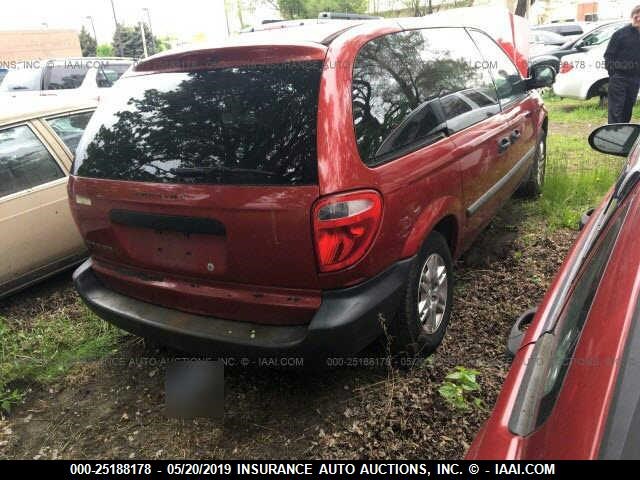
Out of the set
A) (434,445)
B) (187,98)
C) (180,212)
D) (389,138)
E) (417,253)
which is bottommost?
(434,445)

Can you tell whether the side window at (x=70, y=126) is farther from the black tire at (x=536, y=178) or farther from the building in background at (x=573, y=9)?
the building in background at (x=573, y=9)

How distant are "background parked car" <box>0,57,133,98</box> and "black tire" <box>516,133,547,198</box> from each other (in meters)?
8.15

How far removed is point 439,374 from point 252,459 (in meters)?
1.05

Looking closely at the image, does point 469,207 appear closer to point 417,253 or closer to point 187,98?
point 417,253

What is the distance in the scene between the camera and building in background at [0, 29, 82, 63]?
50.4 metres

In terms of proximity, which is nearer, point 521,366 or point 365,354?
point 521,366

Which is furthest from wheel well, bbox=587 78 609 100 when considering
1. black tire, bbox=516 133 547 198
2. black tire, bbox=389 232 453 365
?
black tire, bbox=389 232 453 365

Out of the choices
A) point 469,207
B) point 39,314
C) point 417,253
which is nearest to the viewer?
point 417,253

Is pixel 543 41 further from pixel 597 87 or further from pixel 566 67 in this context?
pixel 597 87

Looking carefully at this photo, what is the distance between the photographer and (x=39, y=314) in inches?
142

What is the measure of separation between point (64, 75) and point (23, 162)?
721 centimetres

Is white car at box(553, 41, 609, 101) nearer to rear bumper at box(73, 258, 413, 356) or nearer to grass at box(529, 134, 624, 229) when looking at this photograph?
grass at box(529, 134, 624, 229)

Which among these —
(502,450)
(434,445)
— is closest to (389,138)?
(434,445)

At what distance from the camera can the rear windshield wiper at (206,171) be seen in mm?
1994
